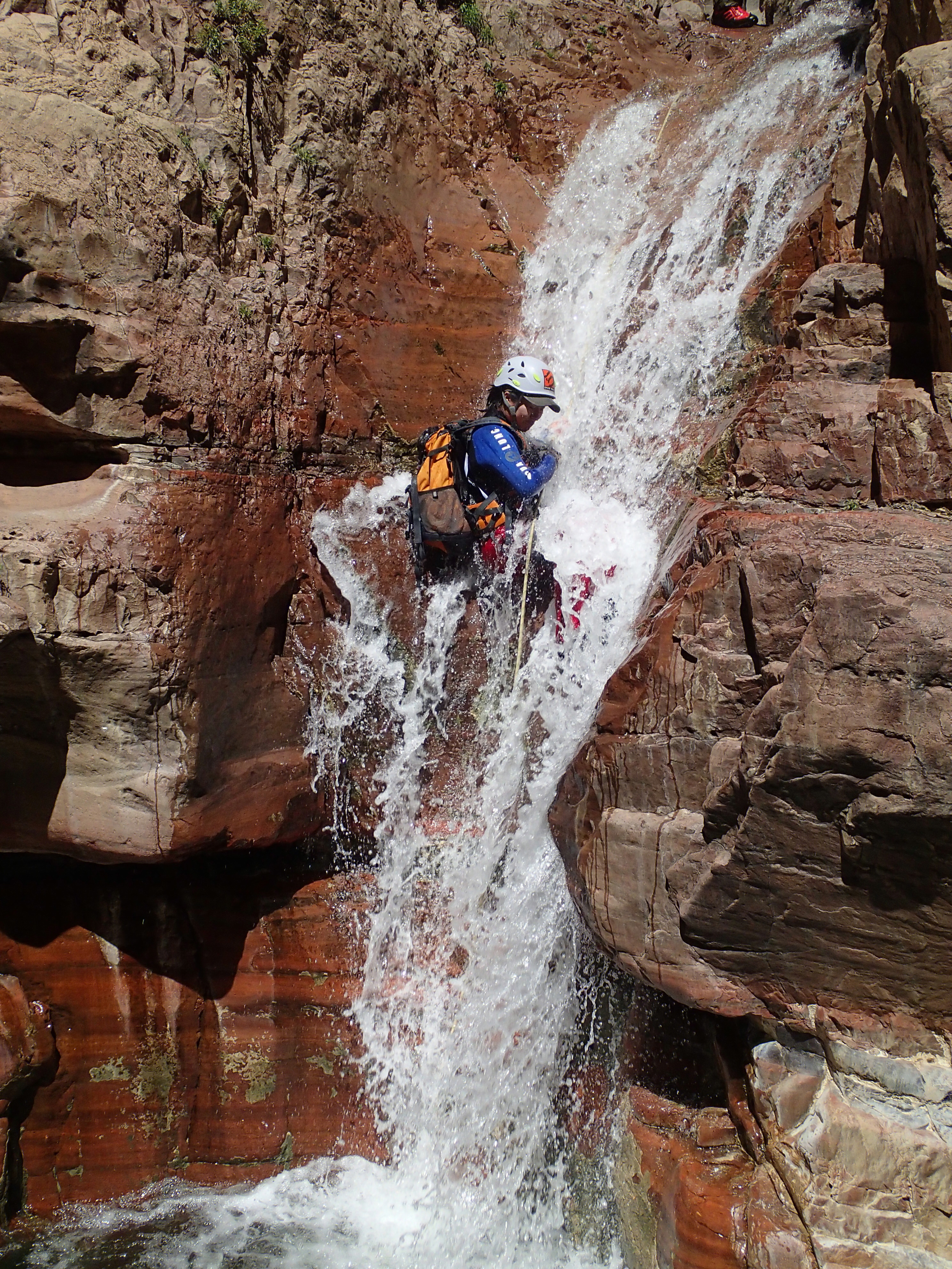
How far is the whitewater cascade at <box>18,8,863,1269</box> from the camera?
474cm

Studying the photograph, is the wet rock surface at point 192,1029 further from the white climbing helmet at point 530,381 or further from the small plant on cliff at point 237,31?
the small plant on cliff at point 237,31

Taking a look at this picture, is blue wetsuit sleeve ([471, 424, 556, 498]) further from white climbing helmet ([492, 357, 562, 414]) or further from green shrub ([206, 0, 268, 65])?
green shrub ([206, 0, 268, 65])

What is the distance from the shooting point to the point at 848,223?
4.77 metres

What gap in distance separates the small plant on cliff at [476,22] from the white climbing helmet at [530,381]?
3.39 m

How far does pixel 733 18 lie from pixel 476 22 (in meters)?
3.01

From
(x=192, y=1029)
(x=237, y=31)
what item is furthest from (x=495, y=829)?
(x=237, y=31)

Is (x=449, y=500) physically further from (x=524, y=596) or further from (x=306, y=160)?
(x=306, y=160)

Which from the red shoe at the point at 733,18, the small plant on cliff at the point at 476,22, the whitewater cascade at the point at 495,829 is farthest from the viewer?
the red shoe at the point at 733,18

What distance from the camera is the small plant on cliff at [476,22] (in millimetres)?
6922

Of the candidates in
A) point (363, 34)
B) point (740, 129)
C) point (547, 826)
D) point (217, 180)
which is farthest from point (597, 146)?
point (547, 826)

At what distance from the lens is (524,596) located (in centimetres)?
515

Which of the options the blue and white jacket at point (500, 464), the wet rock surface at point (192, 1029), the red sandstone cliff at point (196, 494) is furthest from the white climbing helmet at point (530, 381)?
the wet rock surface at point (192, 1029)

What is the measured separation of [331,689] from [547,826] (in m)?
1.47

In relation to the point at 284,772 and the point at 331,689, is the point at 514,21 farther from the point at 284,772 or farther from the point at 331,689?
the point at 284,772
